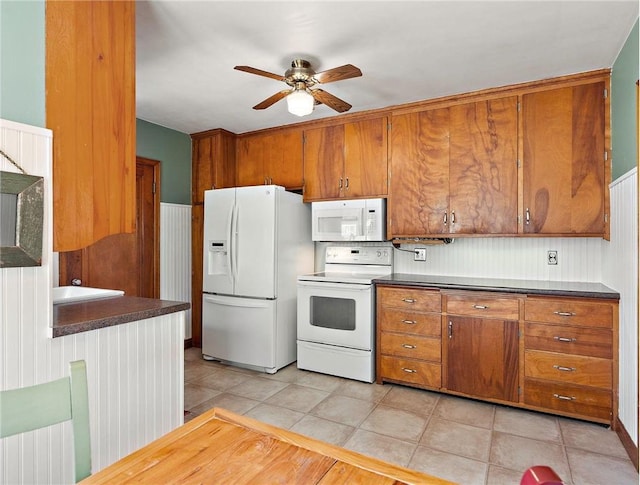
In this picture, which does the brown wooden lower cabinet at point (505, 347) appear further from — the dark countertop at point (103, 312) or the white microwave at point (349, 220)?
the dark countertop at point (103, 312)

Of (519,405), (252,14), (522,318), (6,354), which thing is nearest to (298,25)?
(252,14)

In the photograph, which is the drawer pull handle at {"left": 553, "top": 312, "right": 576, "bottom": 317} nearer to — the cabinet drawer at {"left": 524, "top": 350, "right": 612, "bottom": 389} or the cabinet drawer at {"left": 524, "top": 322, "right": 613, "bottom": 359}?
the cabinet drawer at {"left": 524, "top": 322, "right": 613, "bottom": 359}

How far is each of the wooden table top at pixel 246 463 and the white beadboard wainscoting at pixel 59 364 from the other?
2.81 ft

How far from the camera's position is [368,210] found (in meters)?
3.61

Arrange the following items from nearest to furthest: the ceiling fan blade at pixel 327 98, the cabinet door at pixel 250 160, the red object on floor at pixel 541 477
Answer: the red object on floor at pixel 541 477 < the ceiling fan blade at pixel 327 98 < the cabinet door at pixel 250 160

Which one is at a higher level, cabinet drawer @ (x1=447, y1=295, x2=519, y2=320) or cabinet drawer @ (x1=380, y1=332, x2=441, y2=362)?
cabinet drawer @ (x1=447, y1=295, x2=519, y2=320)

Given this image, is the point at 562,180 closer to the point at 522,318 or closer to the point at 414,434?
the point at 522,318

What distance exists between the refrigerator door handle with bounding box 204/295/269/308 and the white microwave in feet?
2.76

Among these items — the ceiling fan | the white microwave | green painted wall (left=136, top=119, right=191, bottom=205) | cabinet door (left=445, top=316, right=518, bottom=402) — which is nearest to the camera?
the ceiling fan

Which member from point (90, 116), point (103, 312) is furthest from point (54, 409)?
point (90, 116)

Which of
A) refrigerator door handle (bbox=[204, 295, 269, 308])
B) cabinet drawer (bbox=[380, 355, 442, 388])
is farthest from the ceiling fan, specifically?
cabinet drawer (bbox=[380, 355, 442, 388])

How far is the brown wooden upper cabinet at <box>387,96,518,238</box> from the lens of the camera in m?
3.10

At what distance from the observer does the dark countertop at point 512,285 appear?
8.48 ft

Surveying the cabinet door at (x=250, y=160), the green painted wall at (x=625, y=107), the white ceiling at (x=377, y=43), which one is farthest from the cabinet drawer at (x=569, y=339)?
the cabinet door at (x=250, y=160)
